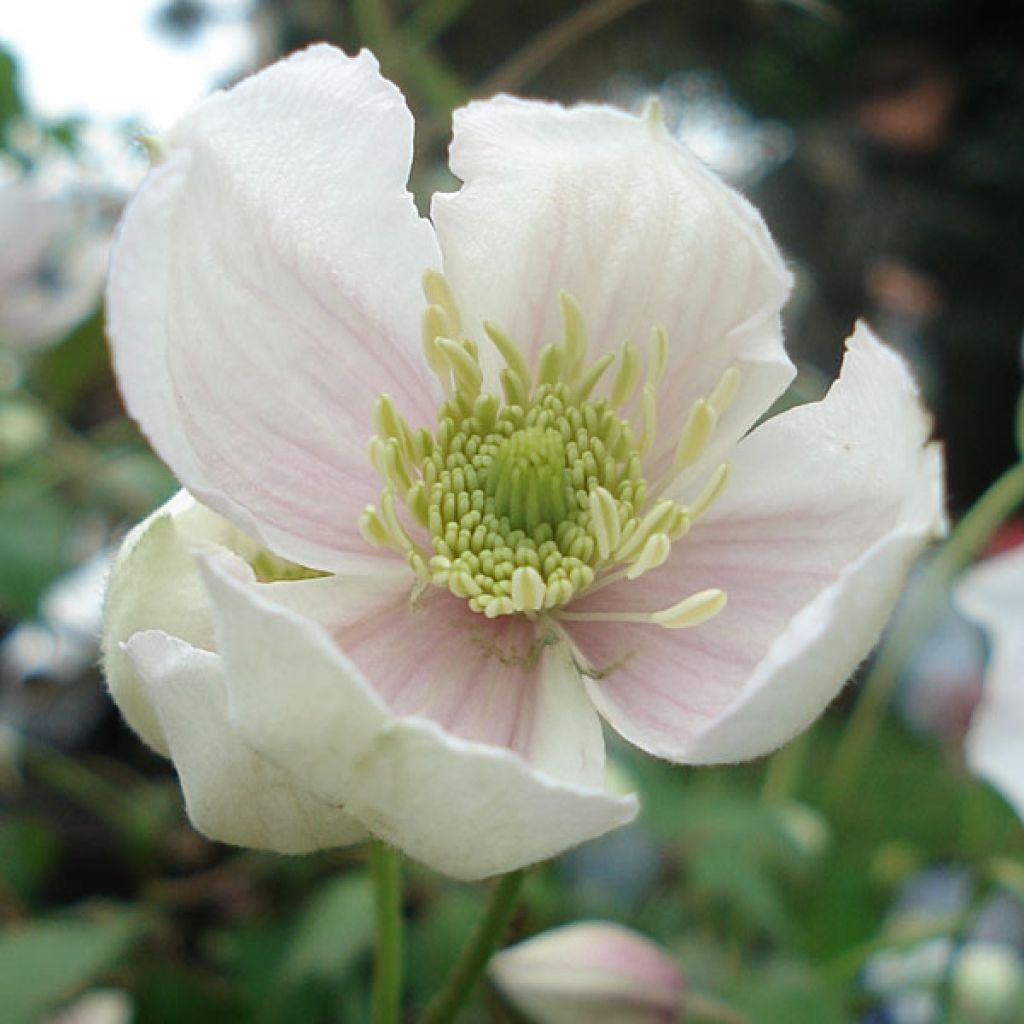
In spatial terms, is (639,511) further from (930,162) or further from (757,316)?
(930,162)

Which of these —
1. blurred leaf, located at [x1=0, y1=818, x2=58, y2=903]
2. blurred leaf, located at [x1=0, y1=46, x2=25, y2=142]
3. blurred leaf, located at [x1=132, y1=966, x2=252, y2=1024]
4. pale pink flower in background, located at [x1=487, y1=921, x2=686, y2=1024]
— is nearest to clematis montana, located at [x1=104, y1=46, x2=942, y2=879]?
pale pink flower in background, located at [x1=487, y1=921, x2=686, y2=1024]

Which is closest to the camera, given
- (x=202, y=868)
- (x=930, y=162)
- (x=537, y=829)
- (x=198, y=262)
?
(x=537, y=829)

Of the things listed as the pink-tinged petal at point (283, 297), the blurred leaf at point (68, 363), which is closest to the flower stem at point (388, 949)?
the pink-tinged petal at point (283, 297)

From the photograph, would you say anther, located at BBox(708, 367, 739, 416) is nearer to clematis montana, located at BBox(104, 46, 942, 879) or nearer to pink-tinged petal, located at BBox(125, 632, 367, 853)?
clematis montana, located at BBox(104, 46, 942, 879)

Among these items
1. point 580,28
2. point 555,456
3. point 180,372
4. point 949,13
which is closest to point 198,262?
A: point 180,372

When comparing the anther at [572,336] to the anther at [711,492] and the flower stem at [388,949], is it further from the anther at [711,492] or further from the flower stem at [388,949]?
the flower stem at [388,949]

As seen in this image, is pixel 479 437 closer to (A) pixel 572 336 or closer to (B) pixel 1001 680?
(A) pixel 572 336
